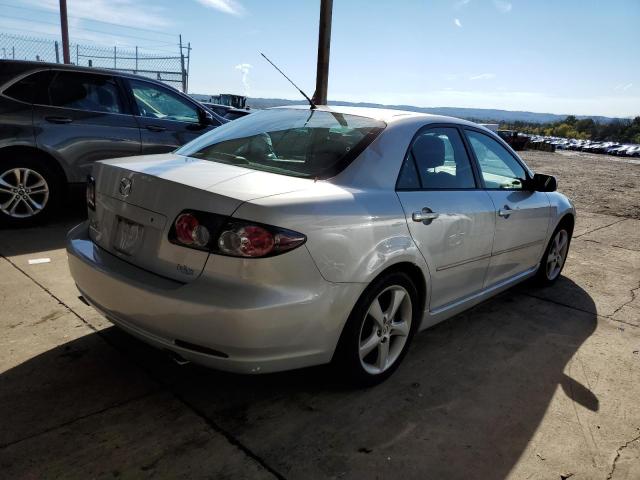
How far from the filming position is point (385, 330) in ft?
9.30

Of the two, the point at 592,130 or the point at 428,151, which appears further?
the point at 592,130

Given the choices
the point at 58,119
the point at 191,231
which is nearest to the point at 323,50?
the point at 58,119

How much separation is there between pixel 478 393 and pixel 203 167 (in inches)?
77.3

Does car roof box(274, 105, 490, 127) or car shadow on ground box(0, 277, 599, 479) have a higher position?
car roof box(274, 105, 490, 127)

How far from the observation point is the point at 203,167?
269 centimetres

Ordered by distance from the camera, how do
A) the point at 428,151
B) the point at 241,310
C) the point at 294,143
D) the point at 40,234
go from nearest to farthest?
1. the point at 241,310
2. the point at 294,143
3. the point at 428,151
4. the point at 40,234

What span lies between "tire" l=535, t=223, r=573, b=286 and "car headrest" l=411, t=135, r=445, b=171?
6.44 ft

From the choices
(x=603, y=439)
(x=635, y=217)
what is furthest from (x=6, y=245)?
(x=635, y=217)

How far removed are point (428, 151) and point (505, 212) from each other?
0.89 metres

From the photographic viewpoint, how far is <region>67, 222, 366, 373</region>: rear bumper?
7.05ft

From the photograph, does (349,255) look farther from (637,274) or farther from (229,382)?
(637,274)

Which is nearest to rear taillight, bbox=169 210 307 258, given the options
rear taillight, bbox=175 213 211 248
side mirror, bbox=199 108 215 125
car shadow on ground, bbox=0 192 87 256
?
rear taillight, bbox=175 213 211 248

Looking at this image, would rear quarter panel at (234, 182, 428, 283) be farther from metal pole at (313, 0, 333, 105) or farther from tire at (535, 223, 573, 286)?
metal pole at (313, 0, 333, 105)

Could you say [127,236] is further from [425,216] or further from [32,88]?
[32,88]
